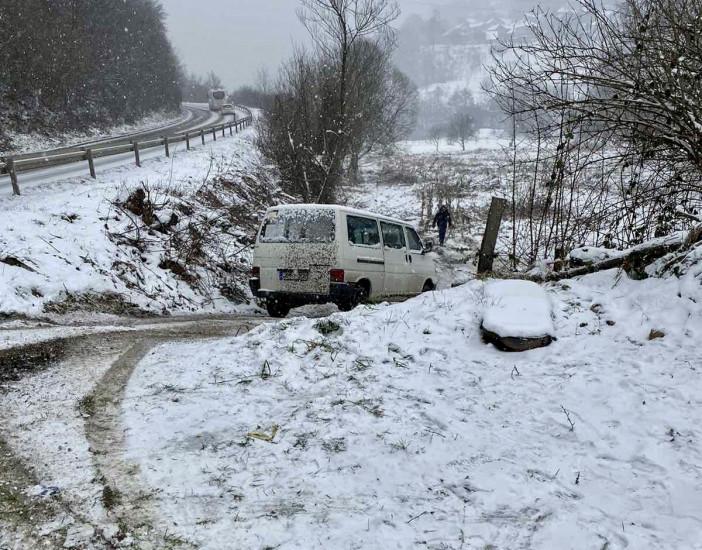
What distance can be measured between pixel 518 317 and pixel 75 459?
3948 mm

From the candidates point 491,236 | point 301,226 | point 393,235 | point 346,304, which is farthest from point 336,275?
point 491,236

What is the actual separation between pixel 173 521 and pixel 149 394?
1805mm

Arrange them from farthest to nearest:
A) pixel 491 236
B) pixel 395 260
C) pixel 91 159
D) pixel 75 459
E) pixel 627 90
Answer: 1. pixel 91 159
2. pixel 395 260
3. pixel 491 236
4. pixel 627 90
5. pixel 75 459

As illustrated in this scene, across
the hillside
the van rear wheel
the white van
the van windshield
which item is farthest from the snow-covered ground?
the hillside

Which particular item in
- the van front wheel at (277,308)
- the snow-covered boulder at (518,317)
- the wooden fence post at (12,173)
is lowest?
the van front wheel at (277,308)

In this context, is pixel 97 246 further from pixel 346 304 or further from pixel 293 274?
pixel 346 304

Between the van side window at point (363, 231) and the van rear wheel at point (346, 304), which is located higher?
the van side window at point (363, 231)

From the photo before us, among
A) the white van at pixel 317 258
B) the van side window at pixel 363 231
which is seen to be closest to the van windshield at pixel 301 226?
the white van at pixel 317 258

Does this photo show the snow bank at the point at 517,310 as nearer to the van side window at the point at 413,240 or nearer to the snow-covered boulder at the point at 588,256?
the snow-covered boulder at the point at 588,256

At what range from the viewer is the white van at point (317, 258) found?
7742 mm

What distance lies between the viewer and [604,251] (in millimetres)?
6117

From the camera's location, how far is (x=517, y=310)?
4.89m

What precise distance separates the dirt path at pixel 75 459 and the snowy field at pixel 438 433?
0.46 feet

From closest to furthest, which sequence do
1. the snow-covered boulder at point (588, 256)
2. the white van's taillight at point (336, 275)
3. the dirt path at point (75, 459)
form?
the dirt path at point (75, 459) → the snow-covered boulder at point (588, 256) → the white van's taillight at point (336, 275)
